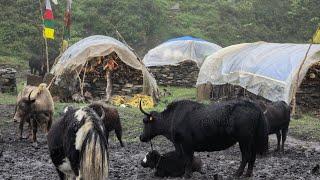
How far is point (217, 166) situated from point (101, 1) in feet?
101

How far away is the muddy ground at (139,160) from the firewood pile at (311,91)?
5.92 meters

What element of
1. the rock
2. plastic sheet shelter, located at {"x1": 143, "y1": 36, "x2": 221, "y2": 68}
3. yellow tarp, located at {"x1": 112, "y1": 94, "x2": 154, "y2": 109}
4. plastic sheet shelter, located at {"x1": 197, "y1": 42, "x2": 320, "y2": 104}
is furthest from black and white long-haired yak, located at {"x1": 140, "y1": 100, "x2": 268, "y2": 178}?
plastic sheet shelter, located at {"x1": 143, "y1": 36, "x2": 221, "y2": 68}

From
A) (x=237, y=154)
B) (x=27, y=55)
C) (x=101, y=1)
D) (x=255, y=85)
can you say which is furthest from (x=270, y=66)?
(x=101, y=1)

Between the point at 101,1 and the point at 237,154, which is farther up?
the point at 101,1

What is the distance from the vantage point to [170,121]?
28.3 feet

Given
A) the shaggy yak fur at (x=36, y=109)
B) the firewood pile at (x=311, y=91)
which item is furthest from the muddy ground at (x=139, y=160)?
the firewood pile at (x=311, y=91)

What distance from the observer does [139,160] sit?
9664 mm

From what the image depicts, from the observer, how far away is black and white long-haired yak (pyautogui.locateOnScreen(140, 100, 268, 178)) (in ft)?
25.9

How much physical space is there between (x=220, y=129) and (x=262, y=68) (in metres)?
9.82

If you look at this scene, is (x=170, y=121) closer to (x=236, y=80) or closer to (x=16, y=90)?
(x=236, y=80)

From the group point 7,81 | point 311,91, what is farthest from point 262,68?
point 7,81

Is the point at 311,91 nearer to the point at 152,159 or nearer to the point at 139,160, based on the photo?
the point at 139,160

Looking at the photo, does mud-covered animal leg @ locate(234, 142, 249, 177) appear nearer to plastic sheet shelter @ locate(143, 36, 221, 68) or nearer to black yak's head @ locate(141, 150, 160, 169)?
black yak's head @ locate(141, 150, 160, 169)

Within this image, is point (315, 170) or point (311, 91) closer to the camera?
point (315, 170)
